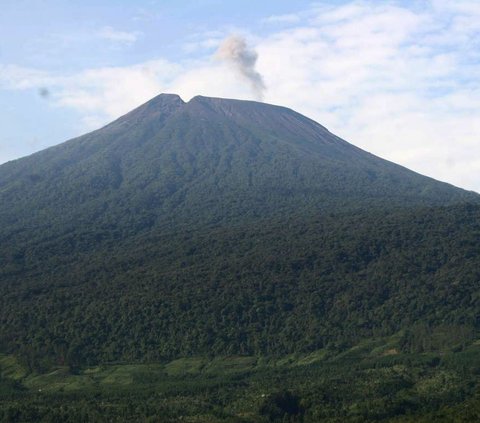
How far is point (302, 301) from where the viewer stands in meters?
77.8

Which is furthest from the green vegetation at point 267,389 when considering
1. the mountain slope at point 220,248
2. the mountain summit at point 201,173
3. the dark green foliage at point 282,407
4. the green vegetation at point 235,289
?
the mountain summit at point 201,173

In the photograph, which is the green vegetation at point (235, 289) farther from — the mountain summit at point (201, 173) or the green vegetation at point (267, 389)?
the mountain summit at point (201, 173)

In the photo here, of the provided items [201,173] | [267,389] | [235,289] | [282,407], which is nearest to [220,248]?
[235,289]

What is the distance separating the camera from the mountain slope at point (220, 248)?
73.6 m

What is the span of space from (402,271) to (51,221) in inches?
1650

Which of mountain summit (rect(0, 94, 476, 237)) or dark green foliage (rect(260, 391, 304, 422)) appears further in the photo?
mountain summit (rect(0, 94, 476, 237))

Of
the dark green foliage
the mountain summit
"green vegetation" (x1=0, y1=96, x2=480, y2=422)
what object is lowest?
the dark green foliage

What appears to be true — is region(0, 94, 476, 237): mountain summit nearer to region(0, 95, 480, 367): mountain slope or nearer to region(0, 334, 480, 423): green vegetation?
region(0, 95, 480, 367): mountain slope

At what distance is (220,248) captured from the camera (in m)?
89.6

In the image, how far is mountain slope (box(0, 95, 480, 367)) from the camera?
73562 millimetres

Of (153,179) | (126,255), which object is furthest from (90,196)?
(126,255)

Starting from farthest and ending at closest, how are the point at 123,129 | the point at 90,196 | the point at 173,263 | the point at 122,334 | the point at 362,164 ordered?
1. the point at 123,129
2. the point at 362,164
3. the point at 90,196
4. the point at 173,263
5. the point at 122,334

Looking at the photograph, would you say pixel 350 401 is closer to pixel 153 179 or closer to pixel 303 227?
pixel 303 227

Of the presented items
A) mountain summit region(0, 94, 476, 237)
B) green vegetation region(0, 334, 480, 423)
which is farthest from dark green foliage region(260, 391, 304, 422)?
mountain summit region(0, 94, 476, 237)
